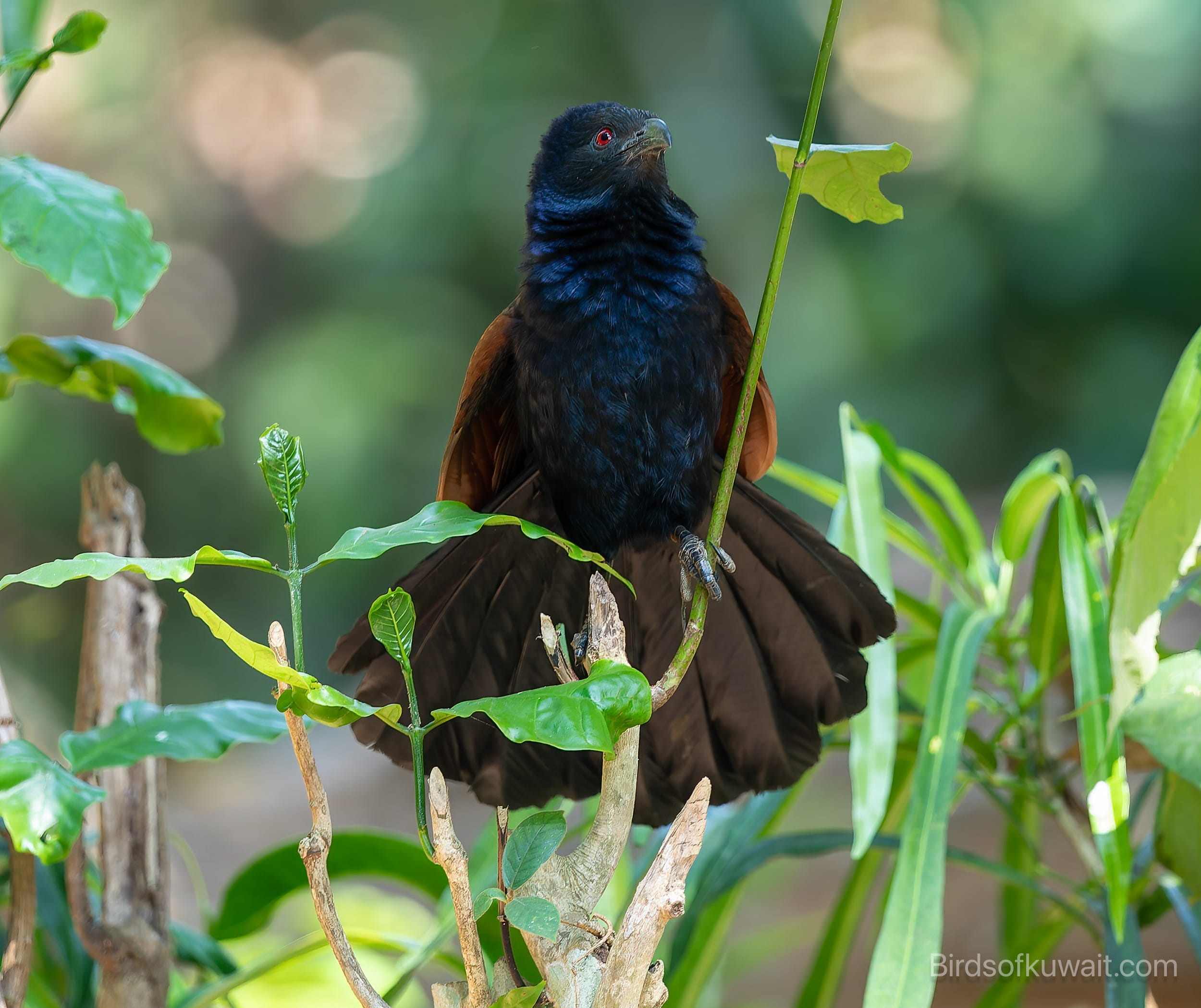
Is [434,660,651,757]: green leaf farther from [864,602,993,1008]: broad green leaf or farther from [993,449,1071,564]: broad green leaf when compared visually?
[993,449,1071,564]: broad green leaf

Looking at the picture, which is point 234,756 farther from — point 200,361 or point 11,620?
point 200,361

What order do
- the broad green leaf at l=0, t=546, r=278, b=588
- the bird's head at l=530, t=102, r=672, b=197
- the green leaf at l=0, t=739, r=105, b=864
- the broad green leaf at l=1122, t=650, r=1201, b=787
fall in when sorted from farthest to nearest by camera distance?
the bird's head at l=530, t=102, r=672, b=197 → the broad green leaf at l=1122, t=650, r=1201, b=787 → the green leaf at l=0, t=739, r=105, b=864 → the broad green leaf at l=0, t=546, r=278, b=588

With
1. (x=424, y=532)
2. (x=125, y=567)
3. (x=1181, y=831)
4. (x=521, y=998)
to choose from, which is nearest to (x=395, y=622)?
(x=424, y=532)

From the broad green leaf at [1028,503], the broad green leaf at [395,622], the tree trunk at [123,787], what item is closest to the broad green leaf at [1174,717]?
the broad green leaf at [1028,503]

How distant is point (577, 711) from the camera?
2.44ft

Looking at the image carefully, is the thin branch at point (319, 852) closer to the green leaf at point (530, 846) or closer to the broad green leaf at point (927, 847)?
the green leaf at point (530, 846)

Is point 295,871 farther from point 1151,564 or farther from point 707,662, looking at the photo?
point 1151,564

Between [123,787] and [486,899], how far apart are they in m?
0.76

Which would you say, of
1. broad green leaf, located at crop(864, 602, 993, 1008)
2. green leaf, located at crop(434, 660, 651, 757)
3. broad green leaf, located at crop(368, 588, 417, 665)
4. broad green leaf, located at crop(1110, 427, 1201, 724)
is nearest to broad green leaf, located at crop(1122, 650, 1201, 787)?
broad green leaf, located at crop(1110, 427, 1201, 724)

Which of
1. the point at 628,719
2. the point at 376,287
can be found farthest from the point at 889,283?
the point at 628,719

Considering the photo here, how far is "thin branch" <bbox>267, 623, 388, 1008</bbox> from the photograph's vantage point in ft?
2.50

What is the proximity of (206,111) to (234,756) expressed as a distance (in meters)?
3.34

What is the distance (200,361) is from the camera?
5.45 m

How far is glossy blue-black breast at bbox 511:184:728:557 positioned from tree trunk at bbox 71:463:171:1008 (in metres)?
0.54
